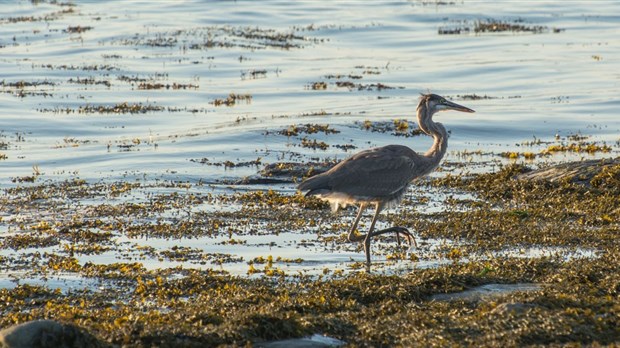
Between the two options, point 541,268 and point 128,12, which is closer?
point 541,268

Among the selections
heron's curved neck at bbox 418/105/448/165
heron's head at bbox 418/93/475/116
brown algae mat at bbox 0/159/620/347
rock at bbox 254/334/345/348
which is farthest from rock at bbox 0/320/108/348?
heron's head at bbox 418/93/475/116

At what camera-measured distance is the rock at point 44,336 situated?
8.34m

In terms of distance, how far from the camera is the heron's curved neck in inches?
603

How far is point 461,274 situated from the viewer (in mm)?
11711

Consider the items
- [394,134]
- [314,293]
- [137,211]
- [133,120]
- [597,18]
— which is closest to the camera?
Answer: [314,293]

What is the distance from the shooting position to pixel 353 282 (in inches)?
460

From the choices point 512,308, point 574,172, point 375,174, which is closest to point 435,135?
point 375,174

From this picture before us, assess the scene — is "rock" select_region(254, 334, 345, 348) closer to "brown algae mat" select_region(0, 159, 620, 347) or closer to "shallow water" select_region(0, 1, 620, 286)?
"brown algae mat" select_region(0, 159, 620, 347)

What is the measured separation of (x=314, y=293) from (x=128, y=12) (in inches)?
1772

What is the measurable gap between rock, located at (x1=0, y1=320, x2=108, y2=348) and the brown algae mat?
13.7 inches

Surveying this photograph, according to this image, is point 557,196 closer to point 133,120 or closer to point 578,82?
point 133,120

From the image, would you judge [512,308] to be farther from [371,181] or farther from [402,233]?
[371,181]

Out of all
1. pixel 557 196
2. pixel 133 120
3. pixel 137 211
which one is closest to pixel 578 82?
pixel 133 120

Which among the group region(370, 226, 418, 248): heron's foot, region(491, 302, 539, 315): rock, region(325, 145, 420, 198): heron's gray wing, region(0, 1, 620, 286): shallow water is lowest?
region(0, 1, 620, 286): shallow water
